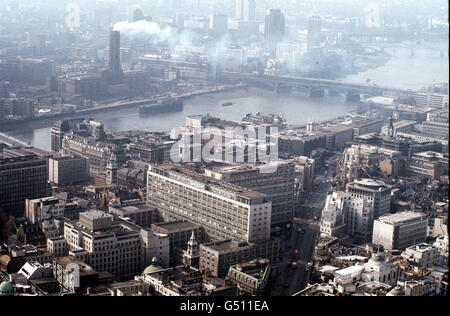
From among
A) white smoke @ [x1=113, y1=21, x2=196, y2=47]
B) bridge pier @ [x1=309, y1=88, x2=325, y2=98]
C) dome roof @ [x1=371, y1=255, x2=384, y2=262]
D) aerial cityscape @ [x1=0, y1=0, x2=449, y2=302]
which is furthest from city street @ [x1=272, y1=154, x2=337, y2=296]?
white smoke @ [x1=113, y1=21, x2=196, y2=47]

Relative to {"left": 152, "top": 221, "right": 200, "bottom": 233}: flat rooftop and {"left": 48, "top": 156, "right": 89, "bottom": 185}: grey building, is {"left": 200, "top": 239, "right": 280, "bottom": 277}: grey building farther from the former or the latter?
{"left": 48, "top": 156, "right": 89, "bottom": 185}: grey building

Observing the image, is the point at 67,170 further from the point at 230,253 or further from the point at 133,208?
the point at 230,253

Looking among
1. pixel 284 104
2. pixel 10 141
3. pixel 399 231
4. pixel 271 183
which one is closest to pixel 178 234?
pixel 271 183

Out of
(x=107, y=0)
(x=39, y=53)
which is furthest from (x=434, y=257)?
(x=107, y=0)

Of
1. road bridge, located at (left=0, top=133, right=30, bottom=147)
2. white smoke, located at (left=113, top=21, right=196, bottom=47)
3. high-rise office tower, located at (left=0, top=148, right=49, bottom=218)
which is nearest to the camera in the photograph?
high-rise office tower, located at (left=0, top=148, right=49, bottom=218)

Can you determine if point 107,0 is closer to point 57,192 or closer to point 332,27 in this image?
point 332,27

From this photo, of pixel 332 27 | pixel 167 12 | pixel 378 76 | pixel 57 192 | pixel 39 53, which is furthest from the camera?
pixel 167 12
